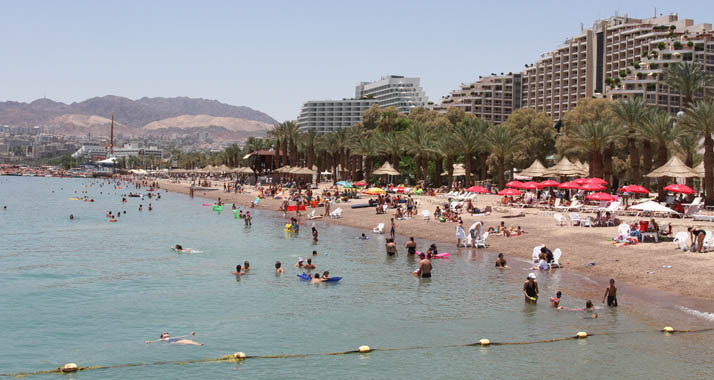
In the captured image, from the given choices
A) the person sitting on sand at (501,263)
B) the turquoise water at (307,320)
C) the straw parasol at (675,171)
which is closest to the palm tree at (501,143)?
the straw parasol at (675,171)

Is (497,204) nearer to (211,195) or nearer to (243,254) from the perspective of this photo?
(243,254)

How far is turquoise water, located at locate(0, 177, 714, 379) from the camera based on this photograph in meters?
15.3

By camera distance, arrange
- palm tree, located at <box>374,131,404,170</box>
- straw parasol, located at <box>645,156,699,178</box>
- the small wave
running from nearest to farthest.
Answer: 1. the small wave
2. straw parasol, located at <box>645,156,699,178</box>
3. palm tree, located at <box>374,131,404,170</box>

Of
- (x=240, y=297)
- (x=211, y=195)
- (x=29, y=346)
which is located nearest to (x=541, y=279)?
(x=240, y=297)

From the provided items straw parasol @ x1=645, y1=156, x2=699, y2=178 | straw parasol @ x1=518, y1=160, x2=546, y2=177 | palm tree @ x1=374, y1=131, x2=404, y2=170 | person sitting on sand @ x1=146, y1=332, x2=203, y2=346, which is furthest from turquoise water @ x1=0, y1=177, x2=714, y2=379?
palm tree @ x1=374, y1=131, x2=404, y2=170

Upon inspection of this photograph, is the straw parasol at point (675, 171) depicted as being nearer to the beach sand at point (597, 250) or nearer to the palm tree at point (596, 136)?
the beach sand at point (597, 250)

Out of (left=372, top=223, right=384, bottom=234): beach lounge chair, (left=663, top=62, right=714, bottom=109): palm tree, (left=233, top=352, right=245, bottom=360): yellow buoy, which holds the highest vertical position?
(left=663, top=62, right=714, bottom=109): palm tree

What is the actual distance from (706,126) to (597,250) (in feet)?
47.4

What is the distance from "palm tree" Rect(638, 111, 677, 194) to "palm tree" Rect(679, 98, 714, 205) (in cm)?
476

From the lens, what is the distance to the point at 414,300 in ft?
72.9

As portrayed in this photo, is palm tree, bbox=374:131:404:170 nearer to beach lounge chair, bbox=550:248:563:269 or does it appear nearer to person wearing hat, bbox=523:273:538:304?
beach lounge chair, bbox=550:248:563:269

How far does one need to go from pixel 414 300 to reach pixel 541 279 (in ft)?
18.9

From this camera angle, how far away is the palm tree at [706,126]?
1459 inches

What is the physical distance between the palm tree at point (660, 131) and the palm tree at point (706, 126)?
15.6 feet
